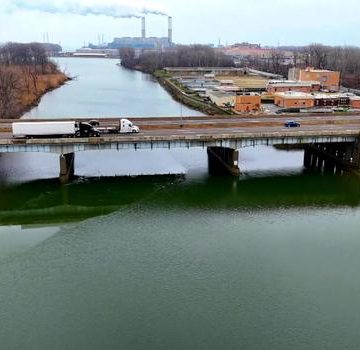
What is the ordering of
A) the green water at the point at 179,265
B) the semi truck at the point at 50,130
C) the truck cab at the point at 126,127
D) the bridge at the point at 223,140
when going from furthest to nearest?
the truck cab at the point at 126,127, the bridge at the point at 223,140, the semi truck at the point at 50,130, the green water at the point at 179,265

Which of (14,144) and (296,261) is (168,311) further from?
(14,144)

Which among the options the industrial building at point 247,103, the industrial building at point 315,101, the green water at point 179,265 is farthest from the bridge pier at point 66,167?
the industrial building at point 315,101

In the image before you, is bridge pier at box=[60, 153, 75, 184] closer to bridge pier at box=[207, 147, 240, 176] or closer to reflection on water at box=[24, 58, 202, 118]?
bridge pier at box=[207, 147, 240, 176]

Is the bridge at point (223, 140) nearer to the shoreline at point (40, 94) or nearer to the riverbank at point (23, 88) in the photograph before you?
the riverbank at point (23, 88)

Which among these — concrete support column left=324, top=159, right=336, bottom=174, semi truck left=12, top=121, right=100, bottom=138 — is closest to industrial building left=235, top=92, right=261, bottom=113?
concrete support column left=324, top=159, right=336, bottom=174

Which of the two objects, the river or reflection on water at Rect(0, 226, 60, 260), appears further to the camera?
reflection on water at Rect(0, 226, 60, 260)

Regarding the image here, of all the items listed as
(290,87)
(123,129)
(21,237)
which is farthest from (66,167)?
(290,87)
